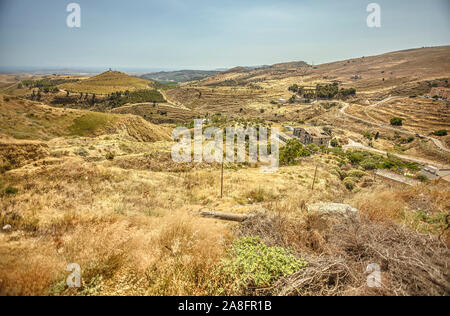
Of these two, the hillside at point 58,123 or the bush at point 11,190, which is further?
the hillside at point 58,123

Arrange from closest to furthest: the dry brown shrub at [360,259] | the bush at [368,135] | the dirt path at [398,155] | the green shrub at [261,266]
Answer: the dry brown shrub at [360,259], the green shrub at [261,266], the dirt path at [398,155], the bush at [368,135]

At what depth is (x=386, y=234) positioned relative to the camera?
3936mm

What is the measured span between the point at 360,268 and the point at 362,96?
13417cm

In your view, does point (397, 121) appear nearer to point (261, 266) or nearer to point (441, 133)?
point (441, 133)

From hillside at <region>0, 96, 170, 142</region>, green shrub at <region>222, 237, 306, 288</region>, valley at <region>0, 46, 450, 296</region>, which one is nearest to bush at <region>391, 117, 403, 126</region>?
valley at <region>0, 46, 450, 296</region>

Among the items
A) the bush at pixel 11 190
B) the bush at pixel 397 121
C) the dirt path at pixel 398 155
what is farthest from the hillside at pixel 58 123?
the bush at pixel 397 121

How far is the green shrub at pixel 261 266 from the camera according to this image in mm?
3088

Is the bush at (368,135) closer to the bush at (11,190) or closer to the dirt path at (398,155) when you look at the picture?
the dirt path at (398,155)

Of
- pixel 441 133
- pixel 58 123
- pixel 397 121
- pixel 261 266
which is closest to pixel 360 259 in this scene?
pixel 261 266

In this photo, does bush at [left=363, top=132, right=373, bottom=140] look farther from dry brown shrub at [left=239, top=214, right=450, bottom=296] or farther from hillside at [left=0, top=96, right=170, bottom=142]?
dry brown shrub at [left=239, top=214, right=450, bottom=296]

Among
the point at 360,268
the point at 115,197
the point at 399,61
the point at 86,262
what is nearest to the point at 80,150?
the point at 115,197

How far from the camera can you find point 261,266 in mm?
3240

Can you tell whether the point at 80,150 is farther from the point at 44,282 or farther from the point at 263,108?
the point at 263,108

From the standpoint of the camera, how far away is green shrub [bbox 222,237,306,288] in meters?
3.09
